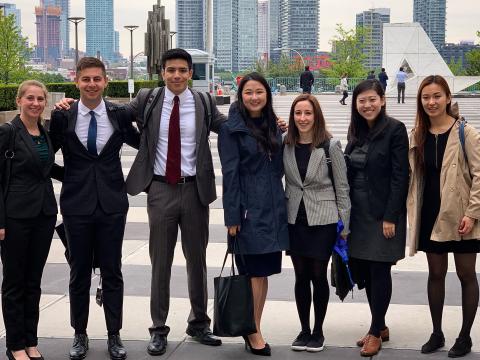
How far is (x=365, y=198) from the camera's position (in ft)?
16.3

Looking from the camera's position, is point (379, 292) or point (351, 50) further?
point (351, 50)

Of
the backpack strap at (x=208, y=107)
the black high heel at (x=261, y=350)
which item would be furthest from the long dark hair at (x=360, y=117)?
the black high heel at (x=261, y=350)

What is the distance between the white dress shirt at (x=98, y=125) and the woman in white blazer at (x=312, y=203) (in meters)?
1.13

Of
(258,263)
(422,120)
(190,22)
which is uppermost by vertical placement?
(190,22)

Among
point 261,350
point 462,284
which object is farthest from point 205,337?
point 462,284

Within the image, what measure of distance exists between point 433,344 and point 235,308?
1.26 meters

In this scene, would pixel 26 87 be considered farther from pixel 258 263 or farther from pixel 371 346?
pixel 371 346

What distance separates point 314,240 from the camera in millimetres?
4914

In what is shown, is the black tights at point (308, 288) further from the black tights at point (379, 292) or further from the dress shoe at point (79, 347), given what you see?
the dress shoe at point (79, 347)

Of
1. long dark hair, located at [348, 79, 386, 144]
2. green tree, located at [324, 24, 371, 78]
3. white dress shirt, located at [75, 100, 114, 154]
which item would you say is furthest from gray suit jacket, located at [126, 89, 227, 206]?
green tree, located at [324, 24, 371, 78]

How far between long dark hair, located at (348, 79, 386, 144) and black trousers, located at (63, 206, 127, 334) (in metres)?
1.57

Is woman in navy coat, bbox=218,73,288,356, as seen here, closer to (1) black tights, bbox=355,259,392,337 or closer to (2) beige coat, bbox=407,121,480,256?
(1) black tights, bbox=355,259,392,337

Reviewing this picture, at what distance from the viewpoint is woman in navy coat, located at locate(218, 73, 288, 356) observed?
488 centimetres

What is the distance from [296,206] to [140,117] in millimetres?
1171
